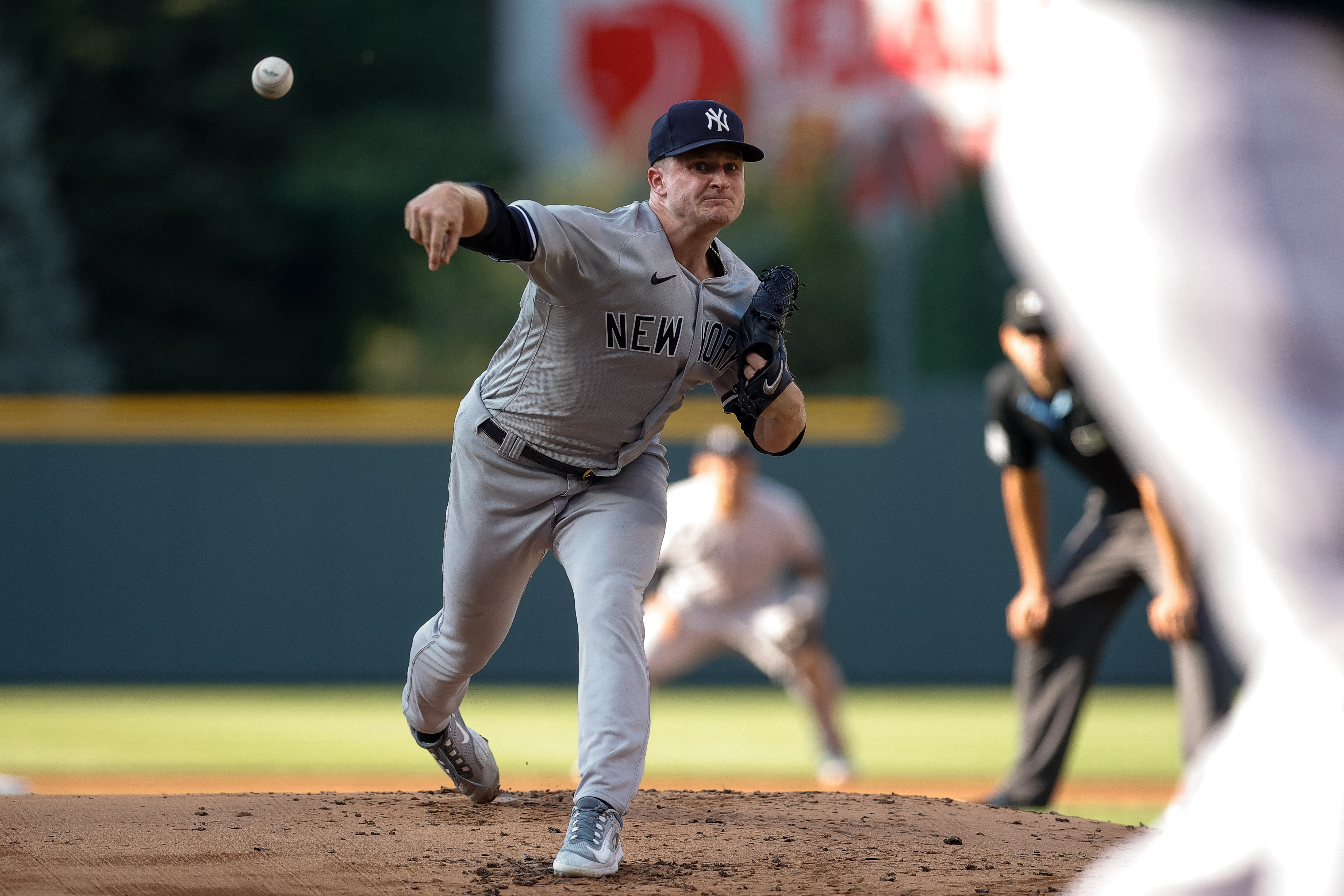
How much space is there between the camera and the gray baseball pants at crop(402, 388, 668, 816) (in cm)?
329

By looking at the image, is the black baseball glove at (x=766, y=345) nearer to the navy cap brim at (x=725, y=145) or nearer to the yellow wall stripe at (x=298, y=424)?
the navy cap brim at (x=725, y=145)

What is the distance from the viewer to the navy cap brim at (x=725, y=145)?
3328 mm

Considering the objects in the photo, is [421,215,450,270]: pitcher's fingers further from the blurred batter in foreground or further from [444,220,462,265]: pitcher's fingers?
the blurred batter in foreground

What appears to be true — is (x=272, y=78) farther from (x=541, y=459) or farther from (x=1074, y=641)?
(x=1074, y=641)

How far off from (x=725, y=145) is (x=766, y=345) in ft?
1.47

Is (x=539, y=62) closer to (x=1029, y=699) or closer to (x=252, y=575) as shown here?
(x=252, y=575)

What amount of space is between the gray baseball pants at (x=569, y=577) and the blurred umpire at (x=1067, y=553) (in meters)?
2.31

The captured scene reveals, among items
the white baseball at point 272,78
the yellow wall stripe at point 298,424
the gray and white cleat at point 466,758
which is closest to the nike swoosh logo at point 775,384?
the gray and white cleat at point 466,758

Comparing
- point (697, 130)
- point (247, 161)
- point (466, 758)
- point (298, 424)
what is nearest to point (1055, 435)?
point (466, 758)

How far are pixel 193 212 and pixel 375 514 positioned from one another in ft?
44.8

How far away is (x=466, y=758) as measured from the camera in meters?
4.11

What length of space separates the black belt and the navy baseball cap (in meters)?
0.72

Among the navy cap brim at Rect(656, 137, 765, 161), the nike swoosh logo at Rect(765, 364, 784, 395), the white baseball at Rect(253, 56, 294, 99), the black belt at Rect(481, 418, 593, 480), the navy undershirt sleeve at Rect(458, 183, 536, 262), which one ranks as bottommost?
the black belt at Rect(481, 418, 593, 480)

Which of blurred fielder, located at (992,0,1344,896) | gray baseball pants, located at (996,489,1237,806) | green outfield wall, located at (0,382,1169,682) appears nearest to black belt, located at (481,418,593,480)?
blurred fielder, located at (992,0,1344,896)
